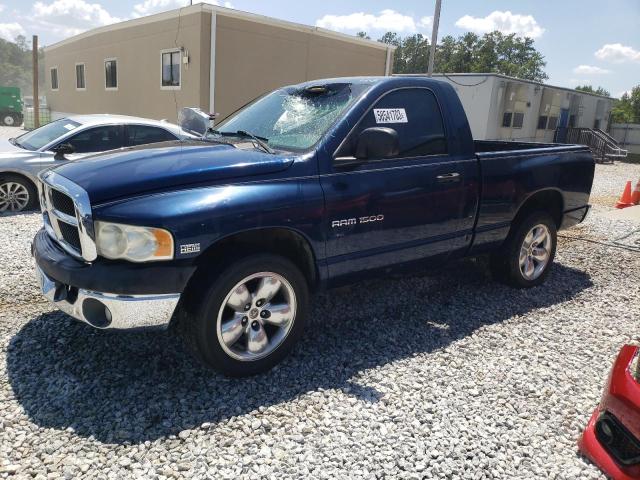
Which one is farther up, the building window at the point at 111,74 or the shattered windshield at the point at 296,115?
the building window at the point at 111,74

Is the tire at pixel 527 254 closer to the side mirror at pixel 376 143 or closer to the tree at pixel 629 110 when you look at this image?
the side mirror at pixel 376 143

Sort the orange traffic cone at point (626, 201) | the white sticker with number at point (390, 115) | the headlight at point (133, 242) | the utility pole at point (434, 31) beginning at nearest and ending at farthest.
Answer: the headlight at point (133, 242) → the white sticker with number at point (390, 115) → the orange traffic cone at point (626, 201) → the utility pole at point (434, 31)

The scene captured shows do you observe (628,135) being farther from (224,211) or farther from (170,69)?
(224,211)

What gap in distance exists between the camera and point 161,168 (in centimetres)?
300

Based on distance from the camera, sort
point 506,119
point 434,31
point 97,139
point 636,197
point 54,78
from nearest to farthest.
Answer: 1. point 97,139
2. point 636,197
3. point 434,31
4. point 506,119
5. point 54,78

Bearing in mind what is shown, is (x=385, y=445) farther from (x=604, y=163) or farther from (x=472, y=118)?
(x=604, y=163)

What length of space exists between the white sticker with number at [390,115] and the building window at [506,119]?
19591 millimetres

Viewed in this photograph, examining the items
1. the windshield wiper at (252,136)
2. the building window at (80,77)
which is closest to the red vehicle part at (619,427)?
the windshield wiper at (252,136)

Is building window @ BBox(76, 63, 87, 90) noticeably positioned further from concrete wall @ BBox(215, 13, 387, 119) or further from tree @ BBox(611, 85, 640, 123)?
tree @ BBox(611, 85, 640, 123)

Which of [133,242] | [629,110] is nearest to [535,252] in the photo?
[133,242]

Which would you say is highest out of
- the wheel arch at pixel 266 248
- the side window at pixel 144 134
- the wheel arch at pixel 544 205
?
the side window at pixel 144 134

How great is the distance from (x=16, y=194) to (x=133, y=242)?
18.5 feet

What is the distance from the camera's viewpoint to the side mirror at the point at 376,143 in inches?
130

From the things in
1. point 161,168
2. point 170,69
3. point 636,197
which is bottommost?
point 636,197
